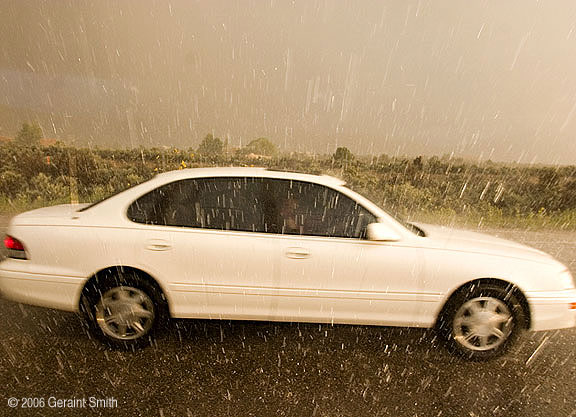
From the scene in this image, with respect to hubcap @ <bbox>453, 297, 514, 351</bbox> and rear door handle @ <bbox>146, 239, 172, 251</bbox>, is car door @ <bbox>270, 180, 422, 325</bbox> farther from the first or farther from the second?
rear door handle @ <bbox>146, 239, 172, 251</bbox>

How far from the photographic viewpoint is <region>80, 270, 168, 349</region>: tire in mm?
3402

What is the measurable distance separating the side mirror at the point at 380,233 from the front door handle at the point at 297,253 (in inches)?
20.4

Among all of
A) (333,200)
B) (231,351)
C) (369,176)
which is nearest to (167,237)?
(231,351)

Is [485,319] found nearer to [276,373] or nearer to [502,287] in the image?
[502,287]

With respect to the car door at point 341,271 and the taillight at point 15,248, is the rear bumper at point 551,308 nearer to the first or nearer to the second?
the car door at point 341,271

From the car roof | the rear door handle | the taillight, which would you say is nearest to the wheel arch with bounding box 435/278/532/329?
the car roof

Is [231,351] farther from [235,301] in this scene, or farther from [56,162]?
[56,162]

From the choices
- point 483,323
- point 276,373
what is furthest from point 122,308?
point 483,323

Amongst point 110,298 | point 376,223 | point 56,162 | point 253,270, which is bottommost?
point 56,162

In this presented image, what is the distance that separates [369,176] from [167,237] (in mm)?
16488

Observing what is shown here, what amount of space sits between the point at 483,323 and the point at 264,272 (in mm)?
1829

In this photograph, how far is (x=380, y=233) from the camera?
341 cm

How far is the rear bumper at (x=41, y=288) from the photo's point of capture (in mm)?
3416

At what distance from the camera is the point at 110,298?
3.43 m
